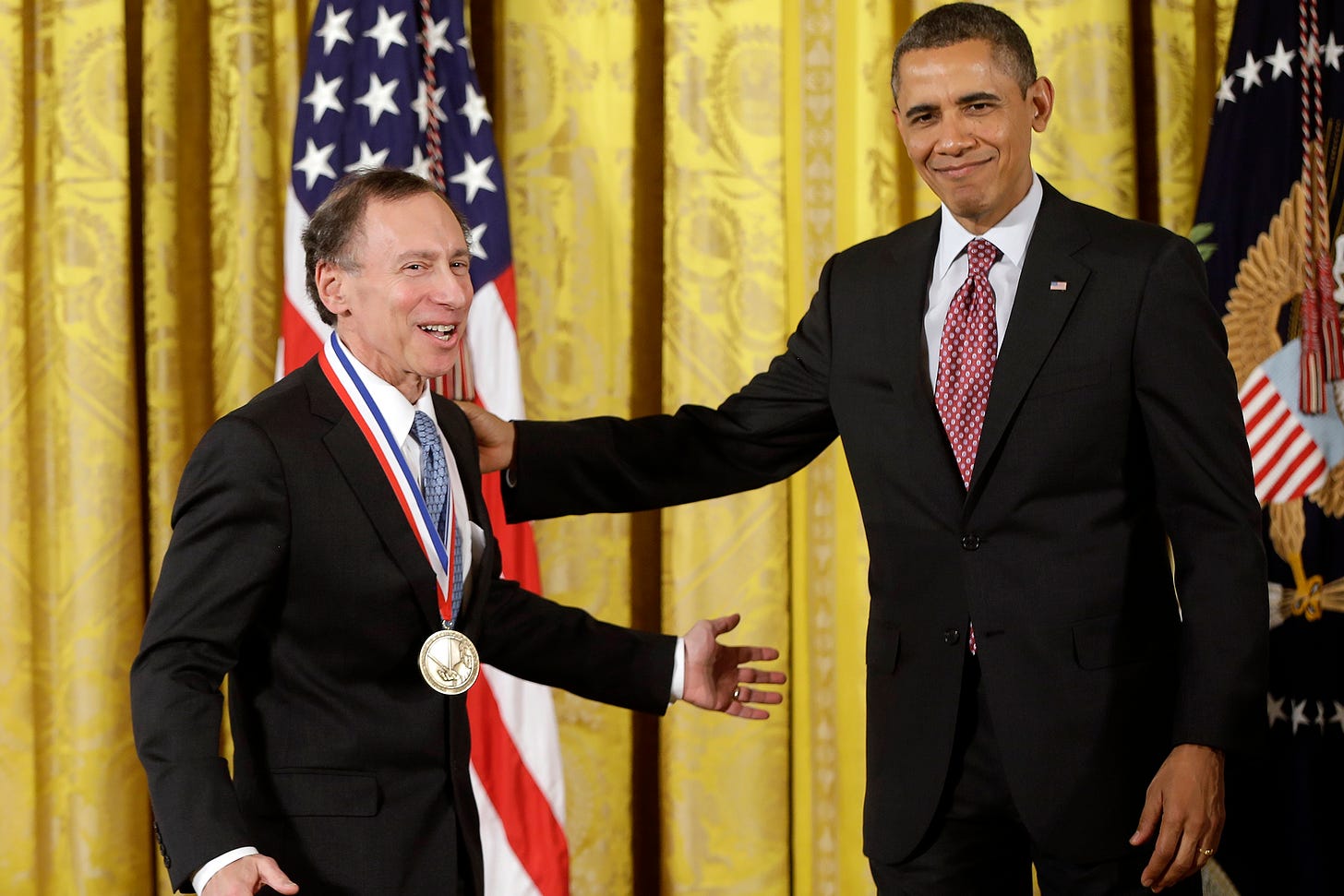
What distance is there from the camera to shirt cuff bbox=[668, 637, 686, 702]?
2.34 meters

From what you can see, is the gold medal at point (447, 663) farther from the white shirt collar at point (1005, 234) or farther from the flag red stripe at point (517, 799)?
the flag red stripe at point (517, 799)

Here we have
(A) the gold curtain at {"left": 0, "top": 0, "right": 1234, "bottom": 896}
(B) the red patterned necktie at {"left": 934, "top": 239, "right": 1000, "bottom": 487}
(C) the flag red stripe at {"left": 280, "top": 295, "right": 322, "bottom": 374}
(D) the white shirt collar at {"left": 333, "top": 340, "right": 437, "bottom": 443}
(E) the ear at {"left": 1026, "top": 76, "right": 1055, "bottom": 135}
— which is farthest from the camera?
(A) the gold curtain at {"left": 0, "top": 0, "right": 1234, "bottom": 896}

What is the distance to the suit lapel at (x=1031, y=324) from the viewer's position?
6.51 ft

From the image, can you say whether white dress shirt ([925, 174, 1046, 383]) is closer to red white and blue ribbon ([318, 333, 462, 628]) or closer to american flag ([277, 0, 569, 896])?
red white and blue ribbon ([318, 333, 462, 628])

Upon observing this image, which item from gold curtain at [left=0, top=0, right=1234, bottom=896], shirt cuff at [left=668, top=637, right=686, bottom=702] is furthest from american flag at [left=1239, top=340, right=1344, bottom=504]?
shirt cuff at [left=668, top=637, right=686, bottom=702]

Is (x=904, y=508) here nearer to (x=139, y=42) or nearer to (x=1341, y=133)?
(x=1341, y=133)

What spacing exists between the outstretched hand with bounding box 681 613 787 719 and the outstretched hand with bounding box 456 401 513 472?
17.3 inches

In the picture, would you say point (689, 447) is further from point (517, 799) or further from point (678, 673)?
point (517, 799)

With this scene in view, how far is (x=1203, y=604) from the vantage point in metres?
1.94

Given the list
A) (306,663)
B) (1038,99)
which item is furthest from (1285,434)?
(306,663)

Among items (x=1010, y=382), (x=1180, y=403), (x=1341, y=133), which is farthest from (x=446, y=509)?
(x=1341, y=133)

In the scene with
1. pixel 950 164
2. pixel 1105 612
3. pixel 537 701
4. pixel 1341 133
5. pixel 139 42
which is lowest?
pixel 537 701

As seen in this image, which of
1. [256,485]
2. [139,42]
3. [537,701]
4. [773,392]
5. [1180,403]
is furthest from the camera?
[139,42]

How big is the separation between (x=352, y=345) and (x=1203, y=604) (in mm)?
1245
